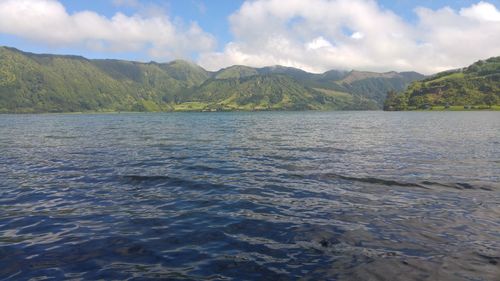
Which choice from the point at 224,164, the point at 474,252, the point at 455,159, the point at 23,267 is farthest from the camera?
the point at 455,159

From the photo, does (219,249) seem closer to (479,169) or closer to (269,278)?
(269,278)

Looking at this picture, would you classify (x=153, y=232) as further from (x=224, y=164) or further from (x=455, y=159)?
(x=455, y=159)

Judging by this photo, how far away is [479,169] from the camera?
107ft

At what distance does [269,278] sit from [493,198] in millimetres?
18306

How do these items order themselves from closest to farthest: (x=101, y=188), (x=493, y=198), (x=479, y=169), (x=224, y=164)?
(x=493, y=198) < (x=101, y=188) < (x=479, y=169) < (x=224, y=164)

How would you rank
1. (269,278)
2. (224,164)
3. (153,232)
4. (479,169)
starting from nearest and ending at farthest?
1. (269,278)
2. (153,232)
3. (479,169)
4. (224,164)

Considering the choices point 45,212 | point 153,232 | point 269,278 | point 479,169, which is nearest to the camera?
point 269,278

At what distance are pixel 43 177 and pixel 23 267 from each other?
19.3 metres

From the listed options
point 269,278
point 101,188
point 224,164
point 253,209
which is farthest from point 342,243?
point 224,164

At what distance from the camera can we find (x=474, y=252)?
14.1 meters

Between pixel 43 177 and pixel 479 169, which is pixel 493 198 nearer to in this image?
pixel 479 169

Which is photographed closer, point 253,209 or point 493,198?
point 253,209

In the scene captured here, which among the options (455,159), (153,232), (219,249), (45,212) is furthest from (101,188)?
(455,159)

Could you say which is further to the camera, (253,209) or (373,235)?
(253,209)
